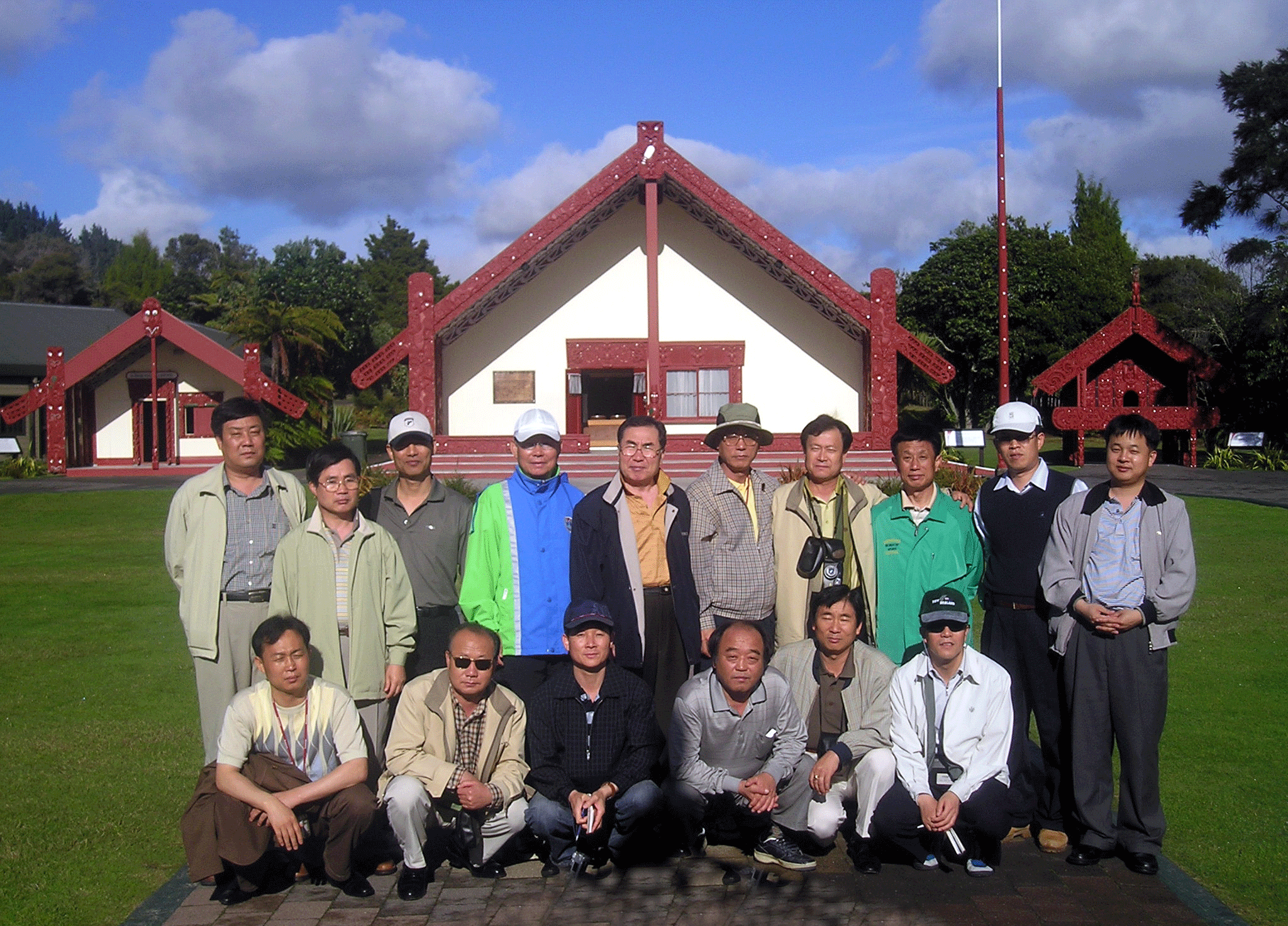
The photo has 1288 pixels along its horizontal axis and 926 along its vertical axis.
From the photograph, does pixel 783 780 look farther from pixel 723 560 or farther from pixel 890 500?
pixel 890 500

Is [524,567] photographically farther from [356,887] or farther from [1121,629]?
[1121,629]

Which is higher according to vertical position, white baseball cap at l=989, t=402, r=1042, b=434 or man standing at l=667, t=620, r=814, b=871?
white baseball cap at l=989, t=402, r=1042, b=434

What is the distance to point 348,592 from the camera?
4672 millimetres

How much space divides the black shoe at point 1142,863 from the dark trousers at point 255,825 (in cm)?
297

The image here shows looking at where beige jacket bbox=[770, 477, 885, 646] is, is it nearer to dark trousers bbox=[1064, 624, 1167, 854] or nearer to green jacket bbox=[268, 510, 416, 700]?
dark trousers bbox=[1064, 624, 1167, 854]

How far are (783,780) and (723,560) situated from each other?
101cm

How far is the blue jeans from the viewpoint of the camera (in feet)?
14.3

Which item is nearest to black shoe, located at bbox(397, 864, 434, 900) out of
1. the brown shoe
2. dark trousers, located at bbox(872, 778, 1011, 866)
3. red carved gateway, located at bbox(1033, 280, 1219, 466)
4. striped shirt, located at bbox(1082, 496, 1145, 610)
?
dark trousers, located at bbox(872, 778, 1011, 866)

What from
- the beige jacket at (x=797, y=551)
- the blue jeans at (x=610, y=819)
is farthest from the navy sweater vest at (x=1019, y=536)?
the blue jeans at (x=610, y=819)

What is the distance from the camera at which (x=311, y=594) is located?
4.63 m

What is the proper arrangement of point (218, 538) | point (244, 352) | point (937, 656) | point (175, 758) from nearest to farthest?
point (937, 656) < point (218, 538) < point (175, 758) < point (244, 352)

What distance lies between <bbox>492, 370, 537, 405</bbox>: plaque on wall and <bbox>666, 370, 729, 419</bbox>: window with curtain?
292cm

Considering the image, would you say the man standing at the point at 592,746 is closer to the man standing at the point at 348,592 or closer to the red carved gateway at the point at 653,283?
the man standing at the point at 348,592

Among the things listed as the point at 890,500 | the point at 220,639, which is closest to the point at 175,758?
the point at 220,639
